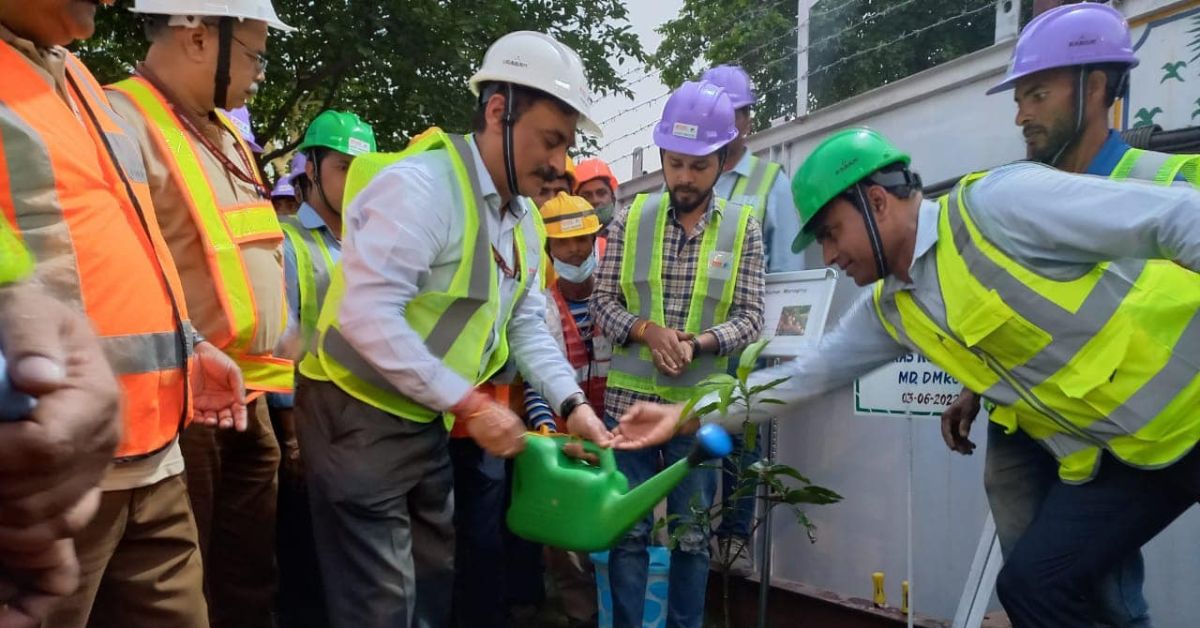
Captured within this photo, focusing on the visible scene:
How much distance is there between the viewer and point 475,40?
443 inches

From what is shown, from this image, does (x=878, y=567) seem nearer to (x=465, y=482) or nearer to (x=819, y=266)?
(x=819, y=266)

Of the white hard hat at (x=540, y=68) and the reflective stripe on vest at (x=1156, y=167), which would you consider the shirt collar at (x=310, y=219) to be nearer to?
the white hard hat at (x=540, y=68)

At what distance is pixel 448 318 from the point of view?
8.86 ft

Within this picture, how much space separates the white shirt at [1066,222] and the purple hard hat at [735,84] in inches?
88.8

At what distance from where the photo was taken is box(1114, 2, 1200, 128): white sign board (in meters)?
3.13

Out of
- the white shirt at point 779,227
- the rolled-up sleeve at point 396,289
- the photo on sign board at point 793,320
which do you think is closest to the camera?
the rolled-up sleeve at point 396,289

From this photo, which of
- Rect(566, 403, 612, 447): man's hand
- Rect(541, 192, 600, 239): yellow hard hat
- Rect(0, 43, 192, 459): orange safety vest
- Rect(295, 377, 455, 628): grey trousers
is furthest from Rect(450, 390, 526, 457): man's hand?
Rect(541, 192, 600, 239): yellow hard hat

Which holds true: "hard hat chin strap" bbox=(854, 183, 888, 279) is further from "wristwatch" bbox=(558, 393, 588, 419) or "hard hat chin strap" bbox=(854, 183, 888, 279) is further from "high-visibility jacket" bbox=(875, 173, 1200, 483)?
"wristwatch" bbox=(558, 393, 588, 419)

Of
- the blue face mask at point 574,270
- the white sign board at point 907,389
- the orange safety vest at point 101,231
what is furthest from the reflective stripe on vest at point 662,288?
the orange safety vest at point 101,231

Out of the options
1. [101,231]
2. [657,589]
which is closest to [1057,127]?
[657,589]

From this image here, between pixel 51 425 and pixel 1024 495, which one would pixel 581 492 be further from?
pixel 51 425

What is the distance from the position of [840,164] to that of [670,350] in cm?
117

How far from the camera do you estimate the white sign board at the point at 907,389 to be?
3.38m

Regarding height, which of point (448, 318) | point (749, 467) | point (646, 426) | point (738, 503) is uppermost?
point (448, 318)
